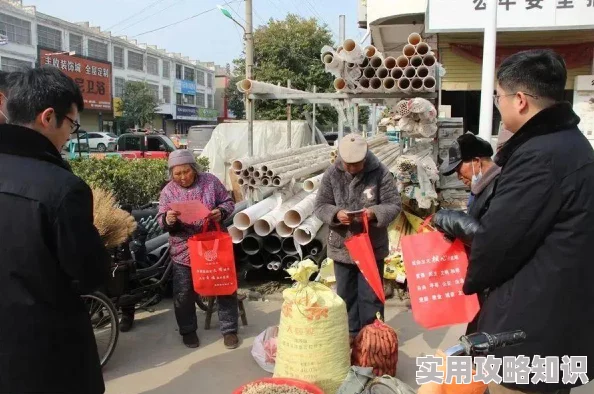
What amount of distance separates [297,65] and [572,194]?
2217cm

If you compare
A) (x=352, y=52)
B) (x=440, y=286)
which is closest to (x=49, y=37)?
(x=352, y=52)

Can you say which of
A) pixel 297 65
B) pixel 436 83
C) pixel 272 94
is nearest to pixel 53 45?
pixel 297 65

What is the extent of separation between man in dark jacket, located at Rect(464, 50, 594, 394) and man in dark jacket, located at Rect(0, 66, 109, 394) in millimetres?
1392

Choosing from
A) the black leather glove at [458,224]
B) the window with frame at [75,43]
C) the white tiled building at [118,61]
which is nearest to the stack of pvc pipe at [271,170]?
the black leather glove at [458,224]

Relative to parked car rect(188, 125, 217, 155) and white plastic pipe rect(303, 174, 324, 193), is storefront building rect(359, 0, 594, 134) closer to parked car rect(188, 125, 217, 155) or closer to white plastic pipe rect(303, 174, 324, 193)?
white plastic pipe rect(303, 174, 324, 193)

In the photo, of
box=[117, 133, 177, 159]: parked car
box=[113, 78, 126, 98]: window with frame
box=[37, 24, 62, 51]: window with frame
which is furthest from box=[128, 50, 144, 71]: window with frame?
box=[117, 133, 177, 159]: parked car

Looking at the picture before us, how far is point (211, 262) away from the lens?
3953mm

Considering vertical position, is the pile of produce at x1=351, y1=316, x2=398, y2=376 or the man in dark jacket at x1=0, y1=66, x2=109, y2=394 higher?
the man in dark jacket at x1=0, y1=66, x2=109, y2=394

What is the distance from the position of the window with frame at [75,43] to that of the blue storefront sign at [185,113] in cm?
1423

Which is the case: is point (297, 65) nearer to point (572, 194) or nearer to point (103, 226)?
point (103, 226)

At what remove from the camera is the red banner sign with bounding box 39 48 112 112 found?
1345 inches

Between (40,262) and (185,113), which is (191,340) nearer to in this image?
(40,262)

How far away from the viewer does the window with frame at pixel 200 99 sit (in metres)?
56.0

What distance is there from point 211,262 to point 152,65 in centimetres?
4638
